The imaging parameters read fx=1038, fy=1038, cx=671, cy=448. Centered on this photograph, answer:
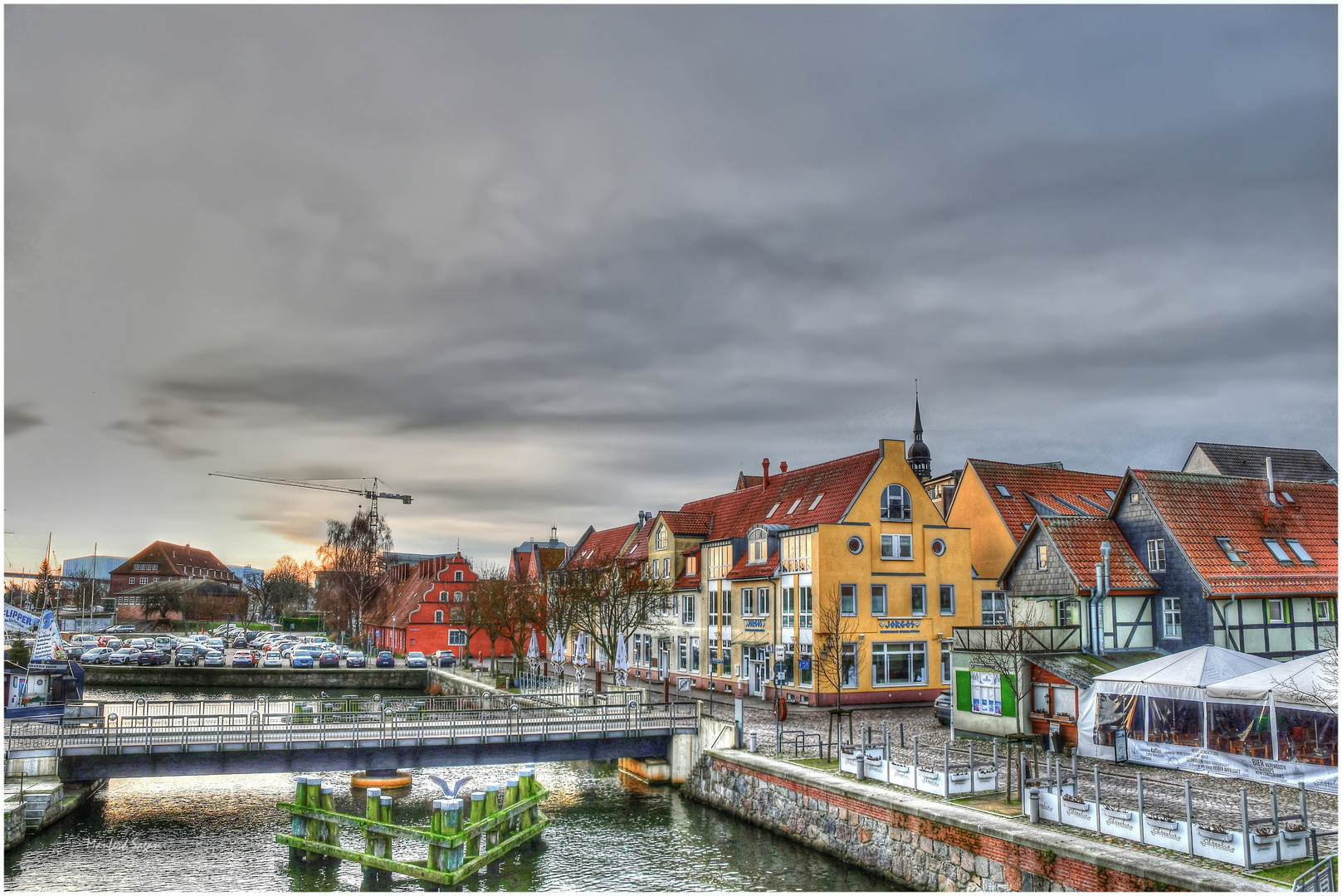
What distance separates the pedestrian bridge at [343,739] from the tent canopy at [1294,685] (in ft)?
49.1

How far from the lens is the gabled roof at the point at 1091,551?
33.6 m

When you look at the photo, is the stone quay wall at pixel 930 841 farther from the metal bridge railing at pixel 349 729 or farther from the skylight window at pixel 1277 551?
the skylight window at pixel 1277 551

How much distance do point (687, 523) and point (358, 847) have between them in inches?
1301

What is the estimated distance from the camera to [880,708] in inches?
1572

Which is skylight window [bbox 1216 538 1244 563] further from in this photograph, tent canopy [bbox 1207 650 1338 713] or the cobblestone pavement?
the cobblestone pavement

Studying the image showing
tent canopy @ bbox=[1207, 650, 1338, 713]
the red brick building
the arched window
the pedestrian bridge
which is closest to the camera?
tent canopy @ bbox=[1207, 650, 1338, 713]

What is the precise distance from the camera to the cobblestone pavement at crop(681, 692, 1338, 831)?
20.5 m

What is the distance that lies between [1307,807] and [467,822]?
59.9 ft

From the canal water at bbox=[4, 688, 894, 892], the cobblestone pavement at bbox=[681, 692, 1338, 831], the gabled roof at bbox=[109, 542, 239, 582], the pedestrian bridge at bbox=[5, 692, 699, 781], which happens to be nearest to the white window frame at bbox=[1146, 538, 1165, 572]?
the cobblestone pavement at bbox=[681, 692, 1338, 831]

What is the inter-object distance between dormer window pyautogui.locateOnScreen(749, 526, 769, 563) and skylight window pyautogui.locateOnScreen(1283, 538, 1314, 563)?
20061 mm

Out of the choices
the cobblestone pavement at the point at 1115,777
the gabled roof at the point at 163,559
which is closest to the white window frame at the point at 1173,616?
the cobblestone pavement at the point at 1115,777

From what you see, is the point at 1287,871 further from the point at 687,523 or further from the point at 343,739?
the point at 687,523

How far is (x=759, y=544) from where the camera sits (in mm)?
47125

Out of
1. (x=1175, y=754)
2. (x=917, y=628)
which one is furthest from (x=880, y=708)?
(x=1175, y=754)
